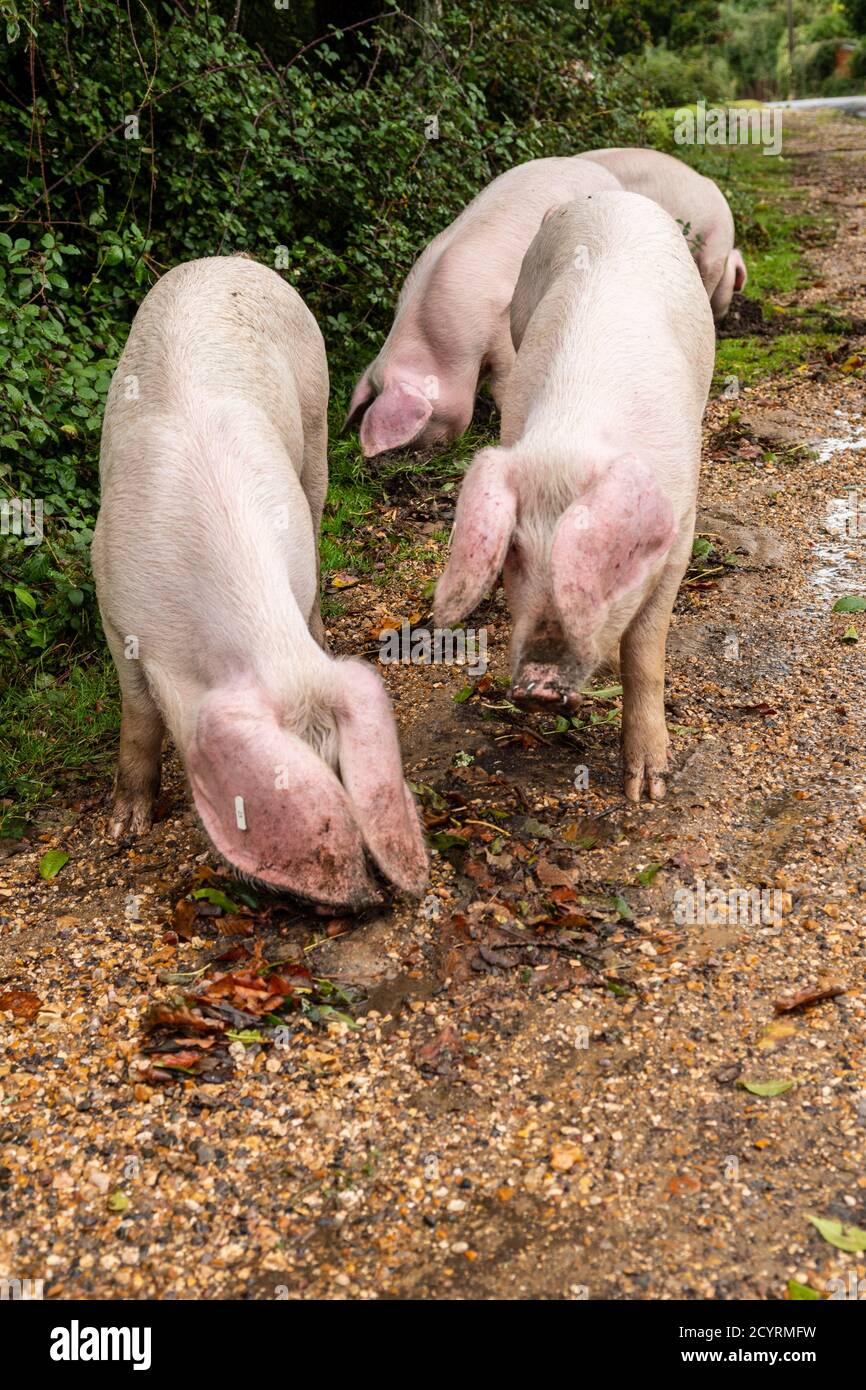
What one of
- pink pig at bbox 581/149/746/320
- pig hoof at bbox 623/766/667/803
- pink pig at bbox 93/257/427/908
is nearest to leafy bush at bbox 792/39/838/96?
pink pig at bbox 581/149/746/320

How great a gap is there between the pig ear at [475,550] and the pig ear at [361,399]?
3.51 meters

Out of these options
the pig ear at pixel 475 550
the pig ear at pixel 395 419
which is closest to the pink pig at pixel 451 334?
the pig ear at pixel 395 419

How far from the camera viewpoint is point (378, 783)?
3.14 m

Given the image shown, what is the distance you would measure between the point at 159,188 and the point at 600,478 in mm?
4335

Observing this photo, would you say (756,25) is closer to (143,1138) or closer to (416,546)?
→ (416,546)

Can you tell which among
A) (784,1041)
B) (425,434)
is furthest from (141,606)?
(425,434)

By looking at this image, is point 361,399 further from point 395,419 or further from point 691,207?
point 691,207

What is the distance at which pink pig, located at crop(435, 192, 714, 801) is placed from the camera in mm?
3389

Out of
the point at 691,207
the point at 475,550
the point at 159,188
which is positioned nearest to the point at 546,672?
the point at 475,550

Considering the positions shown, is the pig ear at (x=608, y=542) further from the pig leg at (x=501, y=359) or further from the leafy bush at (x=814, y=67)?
the leafy bush at (x=814, y=67)

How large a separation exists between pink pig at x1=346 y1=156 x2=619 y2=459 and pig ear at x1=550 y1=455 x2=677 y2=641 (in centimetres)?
328

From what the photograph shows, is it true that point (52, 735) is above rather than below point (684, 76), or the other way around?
below

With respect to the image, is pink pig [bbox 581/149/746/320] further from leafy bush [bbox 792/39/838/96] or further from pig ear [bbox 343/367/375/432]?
leafy bush [bbox 792/39/838/96]

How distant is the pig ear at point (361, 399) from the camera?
22.5 feet
